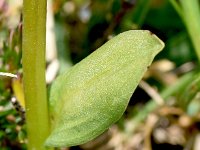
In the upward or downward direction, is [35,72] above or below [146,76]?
above

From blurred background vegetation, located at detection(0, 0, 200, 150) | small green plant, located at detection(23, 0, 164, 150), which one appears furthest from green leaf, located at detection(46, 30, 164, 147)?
blurred background vegetation, located at detection(0, 0, 200, 150)

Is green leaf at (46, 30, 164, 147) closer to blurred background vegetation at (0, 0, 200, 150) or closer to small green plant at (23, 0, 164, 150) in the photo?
small green plant at (23, 0, 164, 150)

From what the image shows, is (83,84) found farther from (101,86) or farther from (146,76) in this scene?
(146,76)

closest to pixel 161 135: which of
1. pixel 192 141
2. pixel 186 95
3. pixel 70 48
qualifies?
pixel 192 141

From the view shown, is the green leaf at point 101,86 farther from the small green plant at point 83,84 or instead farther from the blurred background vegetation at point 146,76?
the blurred background vegetation at point 146,76

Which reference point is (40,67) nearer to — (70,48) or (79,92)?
(79,92)

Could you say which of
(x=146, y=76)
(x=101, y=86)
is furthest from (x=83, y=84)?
(x=146, y=76)
